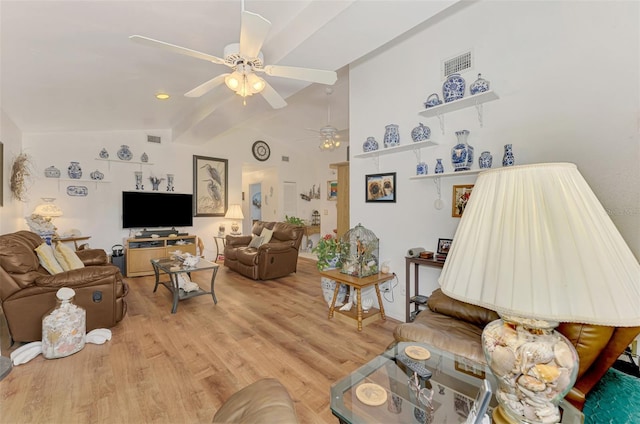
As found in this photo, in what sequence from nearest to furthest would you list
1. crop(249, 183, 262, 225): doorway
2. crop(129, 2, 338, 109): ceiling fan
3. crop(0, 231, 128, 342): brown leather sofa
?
crop(129, 2, 338, 109): ceiling fan
crop(0, 231, 128, 342): brown leather sofa
crop(249, 183, 262, 225): doorway

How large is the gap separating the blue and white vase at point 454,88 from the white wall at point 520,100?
0.56 feet

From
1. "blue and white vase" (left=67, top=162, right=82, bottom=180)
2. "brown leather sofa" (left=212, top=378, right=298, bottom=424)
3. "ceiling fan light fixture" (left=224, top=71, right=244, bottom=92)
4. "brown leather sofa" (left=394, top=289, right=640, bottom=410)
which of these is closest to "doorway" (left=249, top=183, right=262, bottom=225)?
"blue and white vase" (left=67, top=162, right=82, bottom=180)

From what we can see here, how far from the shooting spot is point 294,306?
354 cm

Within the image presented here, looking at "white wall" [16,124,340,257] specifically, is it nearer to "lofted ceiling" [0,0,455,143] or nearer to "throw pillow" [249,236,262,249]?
"lofted ceiling" [0,0,455,143]

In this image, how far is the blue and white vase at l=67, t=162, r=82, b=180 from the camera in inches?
191

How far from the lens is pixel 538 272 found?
71 centimetres

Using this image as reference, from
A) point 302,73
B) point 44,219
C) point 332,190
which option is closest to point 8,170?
point 44,219

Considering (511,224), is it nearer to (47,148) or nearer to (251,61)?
(251,61)

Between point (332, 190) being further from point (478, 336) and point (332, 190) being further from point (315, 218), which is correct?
point (478, 336)

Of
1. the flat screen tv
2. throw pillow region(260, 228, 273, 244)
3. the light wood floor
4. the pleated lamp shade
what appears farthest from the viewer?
the flat screen tv

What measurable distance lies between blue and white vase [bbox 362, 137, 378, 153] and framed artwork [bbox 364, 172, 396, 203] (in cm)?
32

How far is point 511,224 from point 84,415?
8.16 ft

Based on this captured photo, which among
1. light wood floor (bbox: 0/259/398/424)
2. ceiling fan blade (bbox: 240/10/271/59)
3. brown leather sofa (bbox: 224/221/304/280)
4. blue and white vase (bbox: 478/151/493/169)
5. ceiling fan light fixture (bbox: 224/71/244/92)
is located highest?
ceiling fan blade (bbox: 240/10/271/59)

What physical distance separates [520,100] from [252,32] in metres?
2.18
